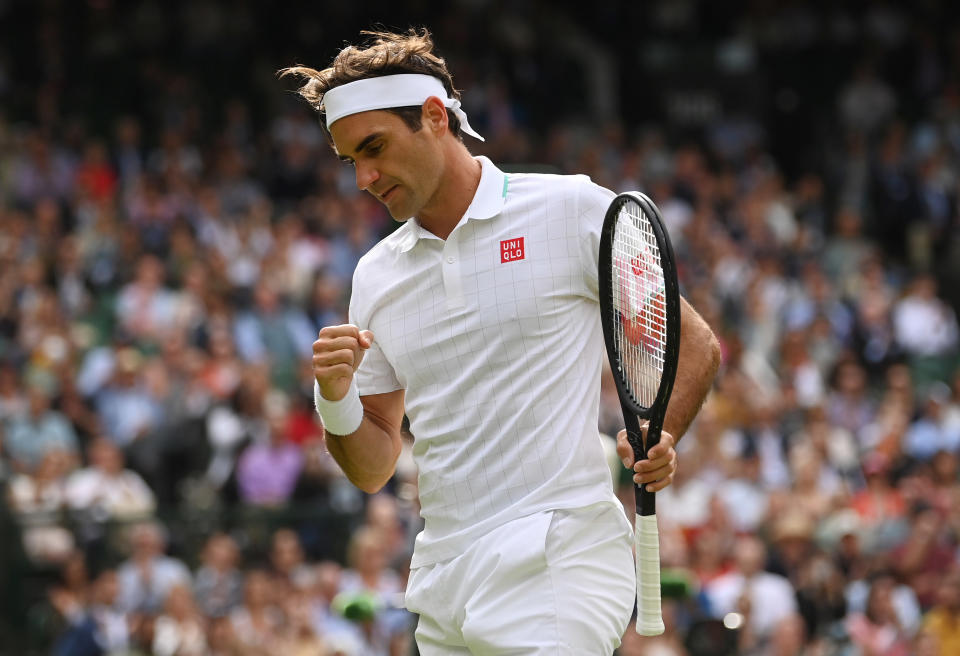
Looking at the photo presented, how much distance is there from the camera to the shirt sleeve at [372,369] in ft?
12.7

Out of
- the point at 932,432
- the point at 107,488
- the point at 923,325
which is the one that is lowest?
the point at 932,432

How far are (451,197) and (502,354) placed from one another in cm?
40

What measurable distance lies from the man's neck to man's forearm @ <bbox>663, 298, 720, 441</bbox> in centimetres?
55

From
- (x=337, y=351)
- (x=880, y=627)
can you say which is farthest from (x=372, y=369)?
(x=880, y=627)

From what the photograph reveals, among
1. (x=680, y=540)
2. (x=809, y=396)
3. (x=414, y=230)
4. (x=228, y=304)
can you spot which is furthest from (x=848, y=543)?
(x=414, y=230)

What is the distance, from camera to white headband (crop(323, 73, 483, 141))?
12.1 ft

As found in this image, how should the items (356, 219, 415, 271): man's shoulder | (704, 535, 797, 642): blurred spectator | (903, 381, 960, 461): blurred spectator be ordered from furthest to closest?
(903, 381, 960, 461): blurred spectator
(704, 535, 797, 642): blurred spectator
(356, 219, 415, 271): man's shoulder

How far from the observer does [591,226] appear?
3.67 meters

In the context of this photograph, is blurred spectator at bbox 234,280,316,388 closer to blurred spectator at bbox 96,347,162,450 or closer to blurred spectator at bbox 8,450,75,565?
blurred spectator at bbox 96,347,162,450

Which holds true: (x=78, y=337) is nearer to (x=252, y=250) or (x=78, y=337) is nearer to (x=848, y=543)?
(x=252, y=250)

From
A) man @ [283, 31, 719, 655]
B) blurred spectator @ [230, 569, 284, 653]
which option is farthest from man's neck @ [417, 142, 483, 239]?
blurred spectator @ [230, 569, 284, 653]

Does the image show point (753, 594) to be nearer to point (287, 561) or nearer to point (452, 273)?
point (287, 561)

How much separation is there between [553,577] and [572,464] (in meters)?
0.25

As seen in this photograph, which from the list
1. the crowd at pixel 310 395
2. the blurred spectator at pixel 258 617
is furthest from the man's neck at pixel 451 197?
the blurred spectator at pixel 258 617
